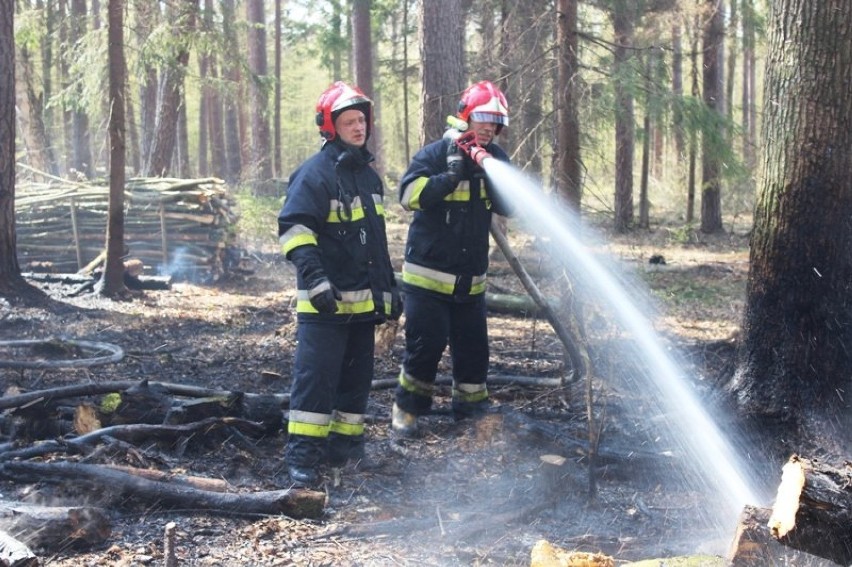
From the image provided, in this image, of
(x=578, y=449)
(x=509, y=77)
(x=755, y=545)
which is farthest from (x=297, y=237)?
(x=509, y=77)

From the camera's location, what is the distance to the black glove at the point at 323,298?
485 centimetres

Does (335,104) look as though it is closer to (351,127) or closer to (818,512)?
(351,127)

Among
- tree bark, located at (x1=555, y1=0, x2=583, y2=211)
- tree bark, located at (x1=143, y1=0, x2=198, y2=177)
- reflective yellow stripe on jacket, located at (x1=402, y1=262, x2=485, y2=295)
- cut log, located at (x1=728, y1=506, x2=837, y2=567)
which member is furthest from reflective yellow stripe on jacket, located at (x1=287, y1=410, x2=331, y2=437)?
tree bark, located at (x1=143, y1=0, x2=198, y2=177)

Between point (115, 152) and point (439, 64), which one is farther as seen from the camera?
point (115, 152)

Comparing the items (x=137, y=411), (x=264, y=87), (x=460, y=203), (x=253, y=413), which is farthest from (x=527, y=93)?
(x=264, y=87)

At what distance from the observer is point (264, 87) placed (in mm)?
15688

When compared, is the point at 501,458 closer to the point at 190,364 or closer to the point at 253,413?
the point at 253,413

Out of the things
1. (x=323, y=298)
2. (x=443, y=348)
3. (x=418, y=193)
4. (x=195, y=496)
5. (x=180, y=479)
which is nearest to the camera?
(x=195, y=496)

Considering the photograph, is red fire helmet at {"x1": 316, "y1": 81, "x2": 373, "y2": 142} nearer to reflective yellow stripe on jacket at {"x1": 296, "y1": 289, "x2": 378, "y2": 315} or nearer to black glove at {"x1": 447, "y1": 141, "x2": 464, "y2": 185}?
black glove at {"x1": 447, "y1": 141, "x2": 464, "y2": 185}

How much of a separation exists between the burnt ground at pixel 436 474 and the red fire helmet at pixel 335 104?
2.06 metres

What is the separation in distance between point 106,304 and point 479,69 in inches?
222

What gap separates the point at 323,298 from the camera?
4.86 metres

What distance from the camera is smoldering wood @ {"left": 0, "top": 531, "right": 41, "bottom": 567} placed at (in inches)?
125

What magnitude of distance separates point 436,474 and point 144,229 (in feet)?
32.2
